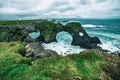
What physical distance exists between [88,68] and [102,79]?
1.74 m

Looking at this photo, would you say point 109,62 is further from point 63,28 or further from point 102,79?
point 63,28

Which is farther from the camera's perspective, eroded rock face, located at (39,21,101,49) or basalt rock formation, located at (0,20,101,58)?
eroded rock face, located at (39,21,101,49)

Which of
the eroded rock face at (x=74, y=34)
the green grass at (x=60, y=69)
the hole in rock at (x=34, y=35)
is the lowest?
the hole in rock at (x=34, y=35)

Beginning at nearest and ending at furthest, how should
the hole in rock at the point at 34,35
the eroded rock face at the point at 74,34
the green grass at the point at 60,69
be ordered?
the green grass at the point at 60,69 < the eroded rock face at the point at 74,34 < the hole in rock at the point at 34,35

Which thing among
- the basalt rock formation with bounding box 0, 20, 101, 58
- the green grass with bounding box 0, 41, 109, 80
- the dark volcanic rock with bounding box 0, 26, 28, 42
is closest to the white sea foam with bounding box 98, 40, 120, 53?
the basalt rock formation with bounding box 0, 20, 101, 58

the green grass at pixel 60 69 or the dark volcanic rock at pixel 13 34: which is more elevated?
the green grass at pixel 60 69

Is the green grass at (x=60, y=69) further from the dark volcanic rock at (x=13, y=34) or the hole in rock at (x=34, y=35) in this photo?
the hole in rock at (x=34, y=35)

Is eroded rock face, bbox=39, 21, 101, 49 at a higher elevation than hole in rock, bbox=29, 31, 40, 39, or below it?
higher

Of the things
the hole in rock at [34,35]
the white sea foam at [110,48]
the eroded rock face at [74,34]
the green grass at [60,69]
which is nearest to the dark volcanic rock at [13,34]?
the eroded rock face at [74,34]

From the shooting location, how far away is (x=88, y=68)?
836 inches

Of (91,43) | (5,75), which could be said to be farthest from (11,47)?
(91,43)

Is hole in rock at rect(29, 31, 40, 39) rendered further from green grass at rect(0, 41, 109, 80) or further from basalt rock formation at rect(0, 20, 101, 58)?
green grass at rect(0, 41, 109, 80)

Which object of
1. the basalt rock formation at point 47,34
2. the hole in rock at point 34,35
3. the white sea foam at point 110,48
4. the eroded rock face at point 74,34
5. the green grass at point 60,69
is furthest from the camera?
the hole in rock at point 34,35

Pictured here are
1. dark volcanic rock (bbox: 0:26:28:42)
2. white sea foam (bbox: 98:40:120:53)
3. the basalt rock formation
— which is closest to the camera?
white sea foam (bbox: 98:40:120:53)
